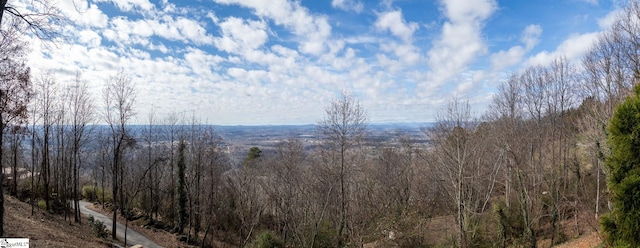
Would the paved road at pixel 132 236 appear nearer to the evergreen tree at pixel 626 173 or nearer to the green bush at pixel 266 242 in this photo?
the green bush at pixel 266 242

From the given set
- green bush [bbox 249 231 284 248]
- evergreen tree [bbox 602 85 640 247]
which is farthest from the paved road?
evergreen tree [bbox 602 85 640 247]

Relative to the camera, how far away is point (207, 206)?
25547 mm

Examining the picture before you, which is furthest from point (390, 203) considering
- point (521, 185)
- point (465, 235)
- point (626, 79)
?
point (626, 79)

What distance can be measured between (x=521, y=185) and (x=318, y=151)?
11399 millimetres

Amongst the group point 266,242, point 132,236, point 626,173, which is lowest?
point 132,236

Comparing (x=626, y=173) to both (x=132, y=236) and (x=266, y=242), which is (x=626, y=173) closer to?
(x=266, y=242)

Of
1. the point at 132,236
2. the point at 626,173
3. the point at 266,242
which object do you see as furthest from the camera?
the point at 132,236

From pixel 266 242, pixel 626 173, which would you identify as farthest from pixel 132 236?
pixel 626 173

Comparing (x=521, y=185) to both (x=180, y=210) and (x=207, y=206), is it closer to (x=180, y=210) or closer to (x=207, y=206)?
(x=207, y=206)

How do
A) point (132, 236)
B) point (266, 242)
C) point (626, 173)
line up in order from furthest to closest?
point (132, 236) < point (266, 242) < point (626, 173)

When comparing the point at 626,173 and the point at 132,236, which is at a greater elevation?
the point at 626,173

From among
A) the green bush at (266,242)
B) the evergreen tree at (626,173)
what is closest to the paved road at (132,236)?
the green bush at (266,242)

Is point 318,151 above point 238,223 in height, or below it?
above

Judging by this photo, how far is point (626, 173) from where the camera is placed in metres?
5.71
